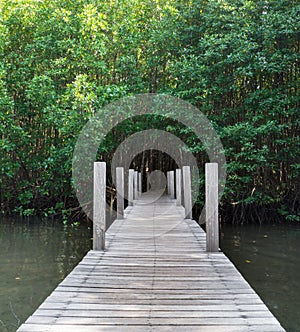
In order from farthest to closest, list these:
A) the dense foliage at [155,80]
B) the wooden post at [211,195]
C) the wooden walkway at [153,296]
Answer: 1. the dense foliage at [155,80]
2. the wooden post at [211,195]
3. the wooden walkway at [153,296]

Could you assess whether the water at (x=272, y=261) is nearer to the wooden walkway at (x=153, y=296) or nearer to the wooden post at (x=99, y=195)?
the wooden walkway at (x=153, y=296)

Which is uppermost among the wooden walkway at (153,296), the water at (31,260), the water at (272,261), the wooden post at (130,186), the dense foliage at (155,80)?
the dense foliage at (155,80)

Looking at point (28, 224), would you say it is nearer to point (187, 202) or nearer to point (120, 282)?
point (187, 202)

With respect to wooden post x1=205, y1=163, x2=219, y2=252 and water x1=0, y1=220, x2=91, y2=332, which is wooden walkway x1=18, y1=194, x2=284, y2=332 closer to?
wooden post x1=205, y1=163, x2=219, y2=252

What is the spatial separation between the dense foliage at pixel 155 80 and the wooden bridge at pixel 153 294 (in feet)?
18.1

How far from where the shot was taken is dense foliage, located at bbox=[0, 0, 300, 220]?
10.2 metres

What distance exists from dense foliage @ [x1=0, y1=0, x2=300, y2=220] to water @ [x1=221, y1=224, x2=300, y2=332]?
924 millimetres

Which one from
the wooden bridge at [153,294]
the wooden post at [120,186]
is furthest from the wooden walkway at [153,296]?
the wooden post at [120,186]

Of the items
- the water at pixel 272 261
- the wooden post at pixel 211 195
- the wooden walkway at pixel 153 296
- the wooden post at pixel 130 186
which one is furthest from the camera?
the wooden post at pixel 130 186

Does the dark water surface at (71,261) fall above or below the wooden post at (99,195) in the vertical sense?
below

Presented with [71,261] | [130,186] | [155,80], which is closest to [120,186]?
[71,261]

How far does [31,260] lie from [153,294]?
4.40 meters

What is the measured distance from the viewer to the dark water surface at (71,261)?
4.92m

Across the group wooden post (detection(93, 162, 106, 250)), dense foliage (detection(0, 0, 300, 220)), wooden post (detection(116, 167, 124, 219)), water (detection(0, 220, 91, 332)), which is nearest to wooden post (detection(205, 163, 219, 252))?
wooden post (detection(93, 162, 106, 250))
